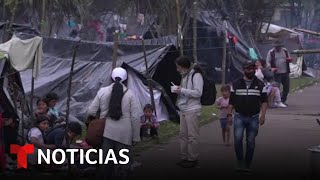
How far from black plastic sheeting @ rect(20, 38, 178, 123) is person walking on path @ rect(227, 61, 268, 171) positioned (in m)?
4.47

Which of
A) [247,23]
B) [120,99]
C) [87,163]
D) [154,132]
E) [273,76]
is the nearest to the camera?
[120,99]

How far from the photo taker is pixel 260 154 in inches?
451

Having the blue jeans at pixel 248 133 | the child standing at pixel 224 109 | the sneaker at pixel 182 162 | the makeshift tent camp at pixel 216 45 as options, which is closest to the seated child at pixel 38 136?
the sneaker at pixel 182 162

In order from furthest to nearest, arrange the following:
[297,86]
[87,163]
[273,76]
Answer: [297,86], [273,76], [87,163]

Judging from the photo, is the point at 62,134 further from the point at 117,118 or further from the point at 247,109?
the point at 247,109

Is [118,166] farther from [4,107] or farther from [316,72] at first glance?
[316,72]

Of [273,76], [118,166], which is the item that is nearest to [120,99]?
[118,166]

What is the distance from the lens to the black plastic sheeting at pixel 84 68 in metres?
13.8

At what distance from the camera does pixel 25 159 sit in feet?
30.7

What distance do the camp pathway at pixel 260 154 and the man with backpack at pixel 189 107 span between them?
Answer: 0.78 ft

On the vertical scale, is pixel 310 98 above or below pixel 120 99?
below

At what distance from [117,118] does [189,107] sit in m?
2.22

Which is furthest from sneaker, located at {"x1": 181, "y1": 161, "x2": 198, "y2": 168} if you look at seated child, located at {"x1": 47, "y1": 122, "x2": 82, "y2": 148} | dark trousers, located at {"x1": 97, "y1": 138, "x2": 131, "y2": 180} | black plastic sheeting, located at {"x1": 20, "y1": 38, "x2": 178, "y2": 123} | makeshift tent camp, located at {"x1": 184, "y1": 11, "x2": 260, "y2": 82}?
makeshift tent camp, located at {"x1": 184, "y1": 11, "x2": 260, "y2": 82}

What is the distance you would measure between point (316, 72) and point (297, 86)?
29.5 ft
